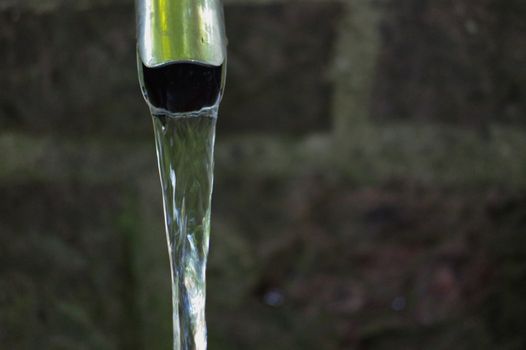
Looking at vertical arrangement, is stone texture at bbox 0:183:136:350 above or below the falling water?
below

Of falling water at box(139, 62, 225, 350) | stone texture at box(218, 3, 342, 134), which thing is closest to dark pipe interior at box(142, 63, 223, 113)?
falling water at box(139, 62, 225, 350)

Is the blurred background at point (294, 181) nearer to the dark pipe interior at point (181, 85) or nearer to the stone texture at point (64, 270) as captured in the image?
the stone texture at point (64, 270)

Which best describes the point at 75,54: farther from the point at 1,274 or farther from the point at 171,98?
the point at 171,98

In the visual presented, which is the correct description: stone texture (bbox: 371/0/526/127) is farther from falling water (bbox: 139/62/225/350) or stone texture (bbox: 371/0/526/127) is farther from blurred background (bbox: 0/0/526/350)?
falling water (bbox: 139/62/225/350)

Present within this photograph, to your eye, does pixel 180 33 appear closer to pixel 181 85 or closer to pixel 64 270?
pixel 181 85

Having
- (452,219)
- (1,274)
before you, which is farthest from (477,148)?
(1,274)

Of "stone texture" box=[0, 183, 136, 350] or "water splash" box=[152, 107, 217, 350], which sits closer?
"water splash" box=[152, 107, 217, 350]
